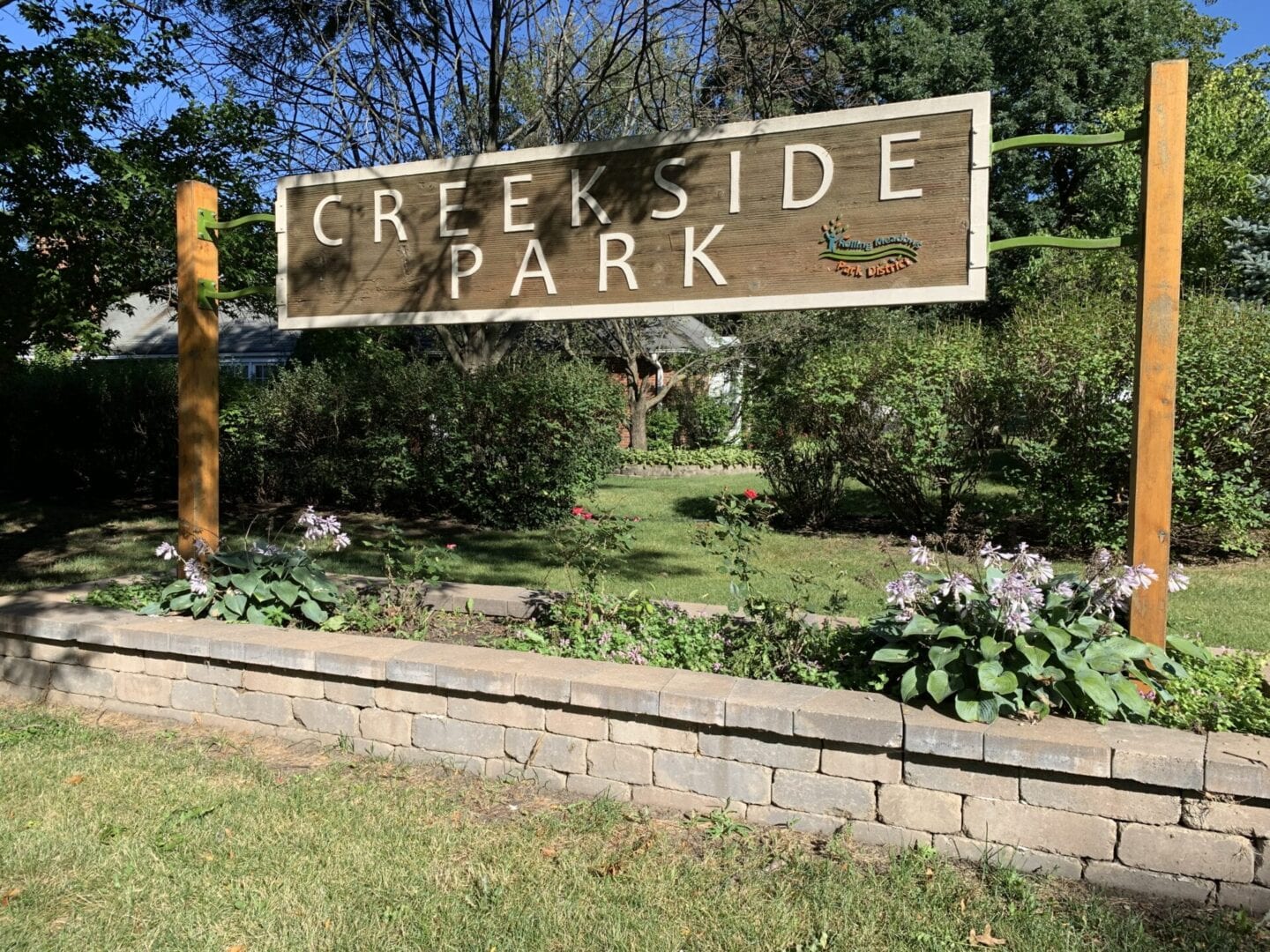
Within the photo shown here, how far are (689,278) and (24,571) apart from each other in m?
6.75

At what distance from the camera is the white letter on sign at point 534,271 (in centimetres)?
379

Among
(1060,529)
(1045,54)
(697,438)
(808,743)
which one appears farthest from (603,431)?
Answer: (1045,54)

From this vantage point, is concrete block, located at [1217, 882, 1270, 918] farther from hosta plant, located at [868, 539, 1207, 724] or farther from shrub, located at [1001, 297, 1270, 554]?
shrub, located at [1001, 297, 1270, 554]

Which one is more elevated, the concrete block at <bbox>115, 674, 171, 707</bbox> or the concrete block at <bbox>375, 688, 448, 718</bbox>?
the concrete block at <bbox>375, 688, 448, 718</bbox>

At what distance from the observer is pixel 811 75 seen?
516 inches

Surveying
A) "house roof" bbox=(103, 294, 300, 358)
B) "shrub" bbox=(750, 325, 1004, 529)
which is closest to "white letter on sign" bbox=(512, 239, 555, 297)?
"shrub" bbox=(750, 325, 1004, 529)

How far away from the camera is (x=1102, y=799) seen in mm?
2566

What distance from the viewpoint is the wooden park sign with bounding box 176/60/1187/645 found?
3.01 m

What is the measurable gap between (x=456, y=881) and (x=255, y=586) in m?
2.18

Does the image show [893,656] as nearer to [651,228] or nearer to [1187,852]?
[1187,852]

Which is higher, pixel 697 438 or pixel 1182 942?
pixel 697 438

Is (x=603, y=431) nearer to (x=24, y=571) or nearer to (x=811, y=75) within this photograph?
(x=24, y=571)

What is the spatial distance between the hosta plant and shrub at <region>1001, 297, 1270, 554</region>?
176 inches

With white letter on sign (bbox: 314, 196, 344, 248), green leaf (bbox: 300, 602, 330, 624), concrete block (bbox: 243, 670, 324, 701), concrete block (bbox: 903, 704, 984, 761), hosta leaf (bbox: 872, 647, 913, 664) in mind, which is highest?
white letter on sign (bbox: 314, 196, 344, 248)
